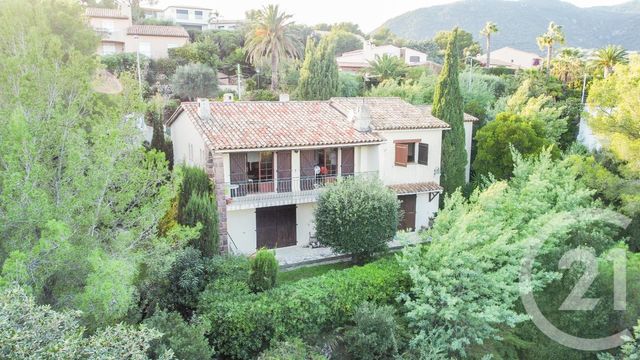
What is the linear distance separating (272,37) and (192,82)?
8.42m

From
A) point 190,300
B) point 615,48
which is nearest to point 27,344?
point 190,300

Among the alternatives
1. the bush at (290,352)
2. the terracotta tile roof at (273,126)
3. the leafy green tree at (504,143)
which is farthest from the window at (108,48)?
the bush at (290,352)

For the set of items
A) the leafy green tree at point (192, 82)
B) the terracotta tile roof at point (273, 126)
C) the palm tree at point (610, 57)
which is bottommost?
the terracotta tile roof at point (273, 126)

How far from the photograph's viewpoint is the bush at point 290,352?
12.0 m

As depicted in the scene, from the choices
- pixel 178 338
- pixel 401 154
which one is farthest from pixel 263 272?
pixel 401 154

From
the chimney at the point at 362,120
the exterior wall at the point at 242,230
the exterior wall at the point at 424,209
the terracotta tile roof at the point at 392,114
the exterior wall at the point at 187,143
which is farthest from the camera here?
the exterior wall at the point at 424,209

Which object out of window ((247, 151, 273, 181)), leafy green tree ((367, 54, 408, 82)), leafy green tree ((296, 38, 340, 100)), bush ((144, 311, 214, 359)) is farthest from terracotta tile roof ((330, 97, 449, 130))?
leafy green tree ((367, 54, 408, 82))

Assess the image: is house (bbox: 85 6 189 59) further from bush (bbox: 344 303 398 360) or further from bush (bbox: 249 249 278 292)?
bush (bbox: 344 303 398 360)

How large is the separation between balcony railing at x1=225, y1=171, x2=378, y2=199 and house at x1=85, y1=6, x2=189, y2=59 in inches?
1461

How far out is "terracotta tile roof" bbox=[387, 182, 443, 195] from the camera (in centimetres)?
2308

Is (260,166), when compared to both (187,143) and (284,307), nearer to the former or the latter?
(187,143)

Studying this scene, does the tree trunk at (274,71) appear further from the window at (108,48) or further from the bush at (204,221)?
the bush at (204,221)

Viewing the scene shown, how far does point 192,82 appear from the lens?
42.2 m

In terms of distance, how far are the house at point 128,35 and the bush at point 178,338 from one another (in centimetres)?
4562
